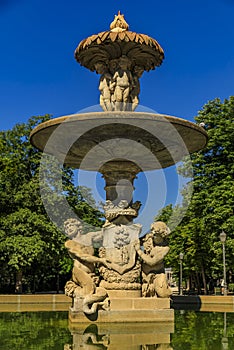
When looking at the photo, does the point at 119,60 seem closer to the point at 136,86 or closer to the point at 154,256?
the point at 136,86

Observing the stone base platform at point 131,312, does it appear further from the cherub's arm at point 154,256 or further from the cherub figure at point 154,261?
the cherub's arm at point 154,256

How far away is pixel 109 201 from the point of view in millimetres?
12289

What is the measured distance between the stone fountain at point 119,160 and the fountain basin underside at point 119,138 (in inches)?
0.8

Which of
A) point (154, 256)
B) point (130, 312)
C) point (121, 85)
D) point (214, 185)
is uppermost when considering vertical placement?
point (121, 85)

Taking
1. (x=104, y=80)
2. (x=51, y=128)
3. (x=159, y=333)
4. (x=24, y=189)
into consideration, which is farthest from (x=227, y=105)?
(x=159, y=333)

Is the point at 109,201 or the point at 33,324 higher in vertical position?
the point at 109,201

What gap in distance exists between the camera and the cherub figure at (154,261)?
11.3 m

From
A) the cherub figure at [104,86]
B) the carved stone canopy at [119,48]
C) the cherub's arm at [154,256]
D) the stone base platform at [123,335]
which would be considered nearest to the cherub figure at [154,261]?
the cherub's arm at [154,256]

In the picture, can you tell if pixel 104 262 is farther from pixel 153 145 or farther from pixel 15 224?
pixel 15 224

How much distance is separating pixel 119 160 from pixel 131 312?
11.9 ft

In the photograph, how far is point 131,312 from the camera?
10758 mm

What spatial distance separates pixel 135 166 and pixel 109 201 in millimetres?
1115

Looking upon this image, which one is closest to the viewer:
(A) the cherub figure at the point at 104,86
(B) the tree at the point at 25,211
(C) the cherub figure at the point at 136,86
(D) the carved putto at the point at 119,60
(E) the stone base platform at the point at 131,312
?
(E) the stone base platform at the point at 131,312

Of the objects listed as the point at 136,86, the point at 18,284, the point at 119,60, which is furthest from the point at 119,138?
the point at 18,284
